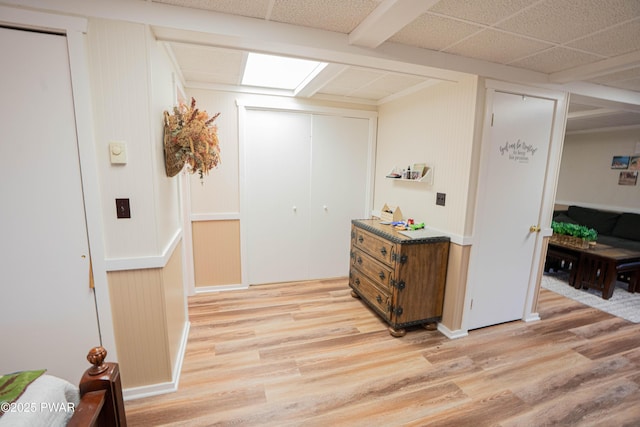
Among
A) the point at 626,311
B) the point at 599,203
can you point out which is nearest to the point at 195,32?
the point at 626,311

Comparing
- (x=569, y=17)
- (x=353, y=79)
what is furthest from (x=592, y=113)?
(x=353, y=79)

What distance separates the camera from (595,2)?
142 cm

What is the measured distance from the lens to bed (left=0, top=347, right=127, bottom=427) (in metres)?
0.84

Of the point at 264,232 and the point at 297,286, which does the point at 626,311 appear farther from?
the point at 264,232

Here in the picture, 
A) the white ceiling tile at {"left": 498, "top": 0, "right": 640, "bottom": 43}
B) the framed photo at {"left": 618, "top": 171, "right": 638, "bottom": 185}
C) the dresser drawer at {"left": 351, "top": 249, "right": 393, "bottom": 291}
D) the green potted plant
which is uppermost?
the white ceiling tile at {"left": 498, "top": 0, "right": 640, "bottom": 43}

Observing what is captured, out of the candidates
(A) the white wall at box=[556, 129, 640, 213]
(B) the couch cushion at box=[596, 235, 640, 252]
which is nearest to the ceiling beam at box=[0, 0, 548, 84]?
(B) the couch cushion at box=[596, 235, 640, 252]

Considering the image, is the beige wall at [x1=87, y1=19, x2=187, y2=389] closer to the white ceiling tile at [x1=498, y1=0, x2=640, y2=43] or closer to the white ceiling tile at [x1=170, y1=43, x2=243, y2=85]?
the white ceiling tile at [x1=170, y1=43, x2=243, y2=85]

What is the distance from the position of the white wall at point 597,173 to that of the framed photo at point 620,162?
0.17 feet

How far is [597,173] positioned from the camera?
5027mm

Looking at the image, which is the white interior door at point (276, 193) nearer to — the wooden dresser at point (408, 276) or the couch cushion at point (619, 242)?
the wooden dresser at point (408, 276)

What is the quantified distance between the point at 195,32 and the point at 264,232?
7.18 feet

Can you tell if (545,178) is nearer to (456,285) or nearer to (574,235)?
(456,285)

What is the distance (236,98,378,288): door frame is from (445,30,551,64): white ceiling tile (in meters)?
1.54

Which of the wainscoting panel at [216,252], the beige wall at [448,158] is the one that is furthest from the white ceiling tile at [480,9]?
the wainscoting panel at [216,252]
